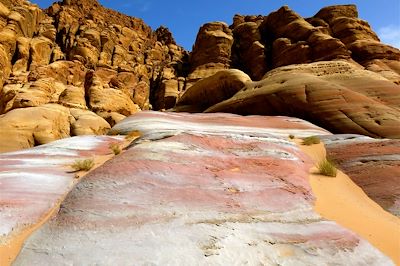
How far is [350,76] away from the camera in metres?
29.2

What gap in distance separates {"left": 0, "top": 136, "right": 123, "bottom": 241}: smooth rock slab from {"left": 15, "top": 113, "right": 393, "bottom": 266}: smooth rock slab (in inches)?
18.3

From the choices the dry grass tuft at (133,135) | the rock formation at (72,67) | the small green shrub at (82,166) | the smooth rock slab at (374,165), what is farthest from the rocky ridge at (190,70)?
the small green shrub at (82,166)

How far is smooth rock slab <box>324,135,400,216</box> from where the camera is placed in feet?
28.9

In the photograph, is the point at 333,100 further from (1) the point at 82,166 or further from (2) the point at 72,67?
(2) the point at 72,67

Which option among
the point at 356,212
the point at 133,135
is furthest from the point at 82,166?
the point at 133,135

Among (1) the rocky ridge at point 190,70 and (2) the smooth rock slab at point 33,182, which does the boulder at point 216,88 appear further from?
(2) the smooth rock slab at point 33,182

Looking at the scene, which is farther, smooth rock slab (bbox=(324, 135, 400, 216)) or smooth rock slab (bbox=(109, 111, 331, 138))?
smooth rock slab (bbox=(109, 111, 331, 138))

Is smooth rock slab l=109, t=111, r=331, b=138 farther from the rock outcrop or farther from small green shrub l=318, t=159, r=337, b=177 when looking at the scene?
small green shrub l=318, t=159, r=337, b=177

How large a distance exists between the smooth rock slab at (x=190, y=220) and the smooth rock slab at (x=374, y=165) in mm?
Answer: 1835

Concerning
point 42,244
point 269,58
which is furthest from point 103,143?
point 269,58

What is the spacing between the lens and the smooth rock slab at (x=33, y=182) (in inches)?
237

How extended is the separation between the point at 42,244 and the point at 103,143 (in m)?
8.57

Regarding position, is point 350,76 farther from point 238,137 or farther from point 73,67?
point 73,67

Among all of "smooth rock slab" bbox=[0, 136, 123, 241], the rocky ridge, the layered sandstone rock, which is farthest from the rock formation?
"smooth rock slab" bbox=[0, 136, 123, 241]
